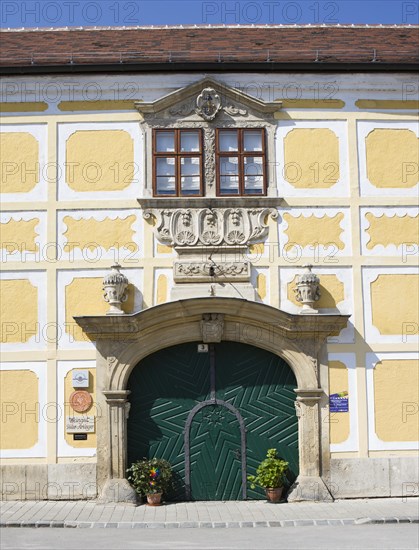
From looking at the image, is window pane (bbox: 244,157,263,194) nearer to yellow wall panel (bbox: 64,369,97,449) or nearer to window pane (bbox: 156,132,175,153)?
window pane (bbox: 156,132,175,153)

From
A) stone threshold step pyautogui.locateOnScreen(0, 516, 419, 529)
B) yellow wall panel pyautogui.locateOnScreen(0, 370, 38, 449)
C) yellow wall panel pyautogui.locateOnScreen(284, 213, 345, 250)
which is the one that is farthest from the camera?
yellow wall panel pyautogui.locateOnScreen(284, 213, 345, 250)

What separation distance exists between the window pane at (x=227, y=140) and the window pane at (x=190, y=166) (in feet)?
1.51

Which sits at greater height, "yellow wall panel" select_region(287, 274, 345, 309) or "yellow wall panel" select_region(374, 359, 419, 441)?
"yellow wall panel" select_region(287, 274, 345, 309)

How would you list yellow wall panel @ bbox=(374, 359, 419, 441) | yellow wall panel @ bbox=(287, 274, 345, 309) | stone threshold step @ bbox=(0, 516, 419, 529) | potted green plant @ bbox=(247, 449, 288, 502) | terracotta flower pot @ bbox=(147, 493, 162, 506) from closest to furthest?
stone threshold step @ bbox=(0, 516, 419, 529)
terracotta flower pot @ bbox=(147, 493, 162, 506)
potted green plant @ bbox=(247, 449, 288, 502)
yellow wall panel @ bbox=(374, 359, 419, 441)
yellow wall panel @ bbox=(287, 274, 345, 309)

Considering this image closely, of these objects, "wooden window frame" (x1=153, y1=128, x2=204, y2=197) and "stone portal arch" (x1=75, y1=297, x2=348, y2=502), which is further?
"wooden window frame" (x1=153, y1=128, x2=204, y2=197)

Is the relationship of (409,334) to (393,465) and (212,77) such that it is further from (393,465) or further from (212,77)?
(212,77)

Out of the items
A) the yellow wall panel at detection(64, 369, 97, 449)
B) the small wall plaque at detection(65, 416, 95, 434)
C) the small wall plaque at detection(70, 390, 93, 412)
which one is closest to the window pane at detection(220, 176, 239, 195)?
the yellow wall panel at detection(64, 369, 97, 449)

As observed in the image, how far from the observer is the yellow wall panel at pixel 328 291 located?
1409 cm

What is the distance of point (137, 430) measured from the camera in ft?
45.9

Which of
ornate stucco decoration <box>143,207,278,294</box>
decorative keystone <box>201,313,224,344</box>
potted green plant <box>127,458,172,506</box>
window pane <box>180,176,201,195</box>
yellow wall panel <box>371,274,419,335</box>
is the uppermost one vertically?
window pane <box>180,176,201,195</box>

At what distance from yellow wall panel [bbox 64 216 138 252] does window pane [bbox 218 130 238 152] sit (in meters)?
1.85

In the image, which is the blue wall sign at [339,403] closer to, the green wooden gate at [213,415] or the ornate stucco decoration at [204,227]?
the green wooden gate at [213,415]

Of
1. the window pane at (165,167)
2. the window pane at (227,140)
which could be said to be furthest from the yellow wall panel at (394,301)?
the window pane at (165,167)

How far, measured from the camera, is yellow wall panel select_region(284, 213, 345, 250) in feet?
46.7
